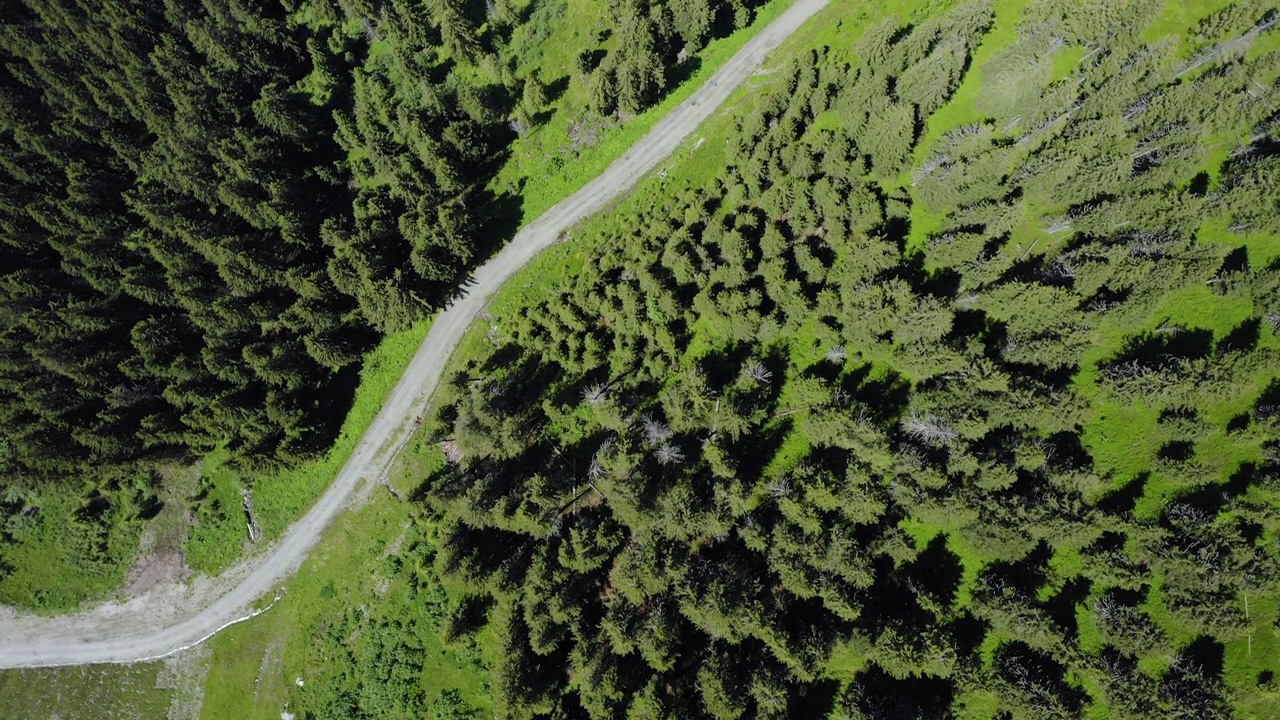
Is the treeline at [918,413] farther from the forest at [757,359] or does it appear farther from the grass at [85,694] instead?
the grass at [85,694]

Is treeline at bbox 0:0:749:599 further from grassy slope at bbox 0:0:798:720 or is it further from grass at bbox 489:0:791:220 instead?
grassy slope at bbox 0:0:798:720

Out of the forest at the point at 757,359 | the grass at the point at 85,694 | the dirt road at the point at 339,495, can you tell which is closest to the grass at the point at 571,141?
the dirt road at the point at 339,495

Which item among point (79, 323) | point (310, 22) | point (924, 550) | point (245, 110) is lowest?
point (924, 550)

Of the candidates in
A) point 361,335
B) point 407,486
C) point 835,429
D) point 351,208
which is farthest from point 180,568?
point 835,429

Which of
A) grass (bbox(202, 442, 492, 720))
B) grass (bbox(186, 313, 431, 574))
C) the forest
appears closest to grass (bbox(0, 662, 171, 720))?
grass (bbox(202, 442, 492, 720))

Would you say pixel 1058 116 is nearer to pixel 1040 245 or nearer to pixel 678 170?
pixel 1040 245

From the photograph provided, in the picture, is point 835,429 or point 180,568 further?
point 180,568

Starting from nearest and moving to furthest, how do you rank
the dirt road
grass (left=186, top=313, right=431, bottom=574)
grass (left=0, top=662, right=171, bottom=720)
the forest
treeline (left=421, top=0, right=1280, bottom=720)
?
1. treeline (left=421, top=0, right=1280, bottom=720)
2. the forest
3. grass (left=0, top=662, right=171, bottom=720)
4. the dirt road
5. grass (left=186, top=313, right=431, bottom=574)
